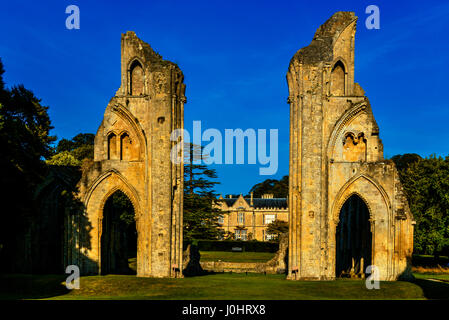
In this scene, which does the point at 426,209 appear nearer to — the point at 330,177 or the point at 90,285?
the point at 330,177

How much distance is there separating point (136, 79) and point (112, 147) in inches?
150

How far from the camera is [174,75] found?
28.4 m

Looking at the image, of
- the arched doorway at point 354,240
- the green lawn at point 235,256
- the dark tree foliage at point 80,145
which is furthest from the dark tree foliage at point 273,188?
the arched doorway at point 354,240

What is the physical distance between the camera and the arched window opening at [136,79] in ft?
96.9

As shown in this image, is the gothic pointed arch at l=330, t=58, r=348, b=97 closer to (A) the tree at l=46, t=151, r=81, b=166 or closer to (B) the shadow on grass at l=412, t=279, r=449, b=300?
(B) the shadow on grass at l=412, t=279, r=449, b=300

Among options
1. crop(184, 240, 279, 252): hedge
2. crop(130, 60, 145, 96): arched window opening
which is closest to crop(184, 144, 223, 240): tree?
crop(184, 240, 279, 252): hedge

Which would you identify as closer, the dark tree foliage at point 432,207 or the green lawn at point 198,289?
the green lawn at point 198,289

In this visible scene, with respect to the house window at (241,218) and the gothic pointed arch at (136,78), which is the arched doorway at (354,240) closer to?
the gothic pointed arch at (136,78)

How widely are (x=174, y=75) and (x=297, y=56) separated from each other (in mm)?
6320

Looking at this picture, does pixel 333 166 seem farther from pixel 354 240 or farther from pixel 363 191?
pixel 354 240

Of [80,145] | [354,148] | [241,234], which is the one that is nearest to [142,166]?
[354,148]

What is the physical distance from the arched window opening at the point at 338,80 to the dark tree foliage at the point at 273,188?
68.1m

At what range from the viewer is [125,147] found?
96.9 ft
